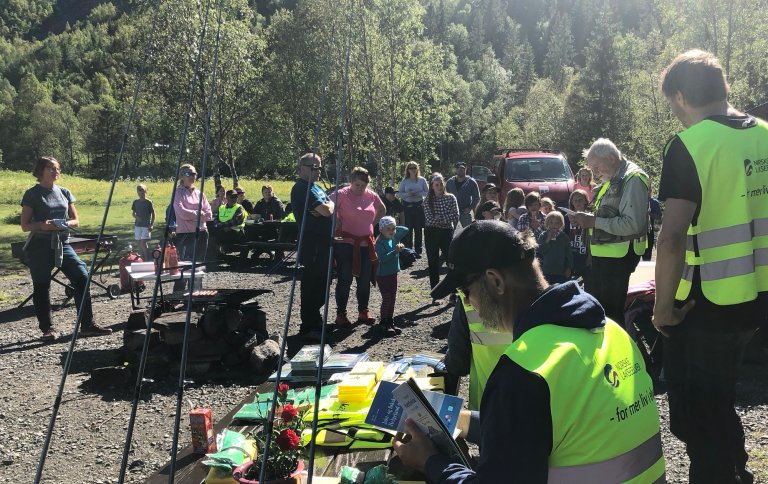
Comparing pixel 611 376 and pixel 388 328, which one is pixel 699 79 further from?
pixel 388 328

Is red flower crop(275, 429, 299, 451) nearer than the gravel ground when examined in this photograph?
Yes

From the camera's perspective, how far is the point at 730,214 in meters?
2.92

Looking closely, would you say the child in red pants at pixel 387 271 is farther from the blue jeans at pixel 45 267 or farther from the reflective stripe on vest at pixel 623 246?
the blue jeans at pixel 45 267

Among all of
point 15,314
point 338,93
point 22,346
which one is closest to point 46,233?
point 22,346

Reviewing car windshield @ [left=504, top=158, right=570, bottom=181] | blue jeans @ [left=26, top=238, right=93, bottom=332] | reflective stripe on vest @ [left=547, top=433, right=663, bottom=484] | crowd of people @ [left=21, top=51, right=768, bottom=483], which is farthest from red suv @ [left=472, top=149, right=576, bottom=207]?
reflective stripe on vest @ [left=547, top=433, right=663, bottom=484]

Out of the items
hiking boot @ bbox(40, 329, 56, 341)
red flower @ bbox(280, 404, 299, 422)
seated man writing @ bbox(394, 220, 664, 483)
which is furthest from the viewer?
hiking boot @ bbox(40, 329, 56, 341)

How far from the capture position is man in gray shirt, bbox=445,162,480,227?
41.2ft

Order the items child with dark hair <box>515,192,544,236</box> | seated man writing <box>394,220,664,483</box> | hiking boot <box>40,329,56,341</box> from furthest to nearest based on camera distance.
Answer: child with dark hair <box>515,192,544,236</box>
hiking boot <box>40,329,56,341</box>
seated man writing <box>394,220,664,483</box>

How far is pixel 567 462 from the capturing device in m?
1.65

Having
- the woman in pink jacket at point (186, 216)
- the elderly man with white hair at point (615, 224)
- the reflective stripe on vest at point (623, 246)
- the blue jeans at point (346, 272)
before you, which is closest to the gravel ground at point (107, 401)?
the blue jeans at point (346, 272)

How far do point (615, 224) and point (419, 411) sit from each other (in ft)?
11.1

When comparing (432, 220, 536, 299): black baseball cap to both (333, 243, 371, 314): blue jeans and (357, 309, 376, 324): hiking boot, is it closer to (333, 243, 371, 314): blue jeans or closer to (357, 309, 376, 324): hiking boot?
(333, 243, 371, 314): blue jeans

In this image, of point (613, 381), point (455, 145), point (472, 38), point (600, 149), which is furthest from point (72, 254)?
point (472, 38)

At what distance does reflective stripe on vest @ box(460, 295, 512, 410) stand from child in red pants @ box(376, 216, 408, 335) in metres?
4.58
